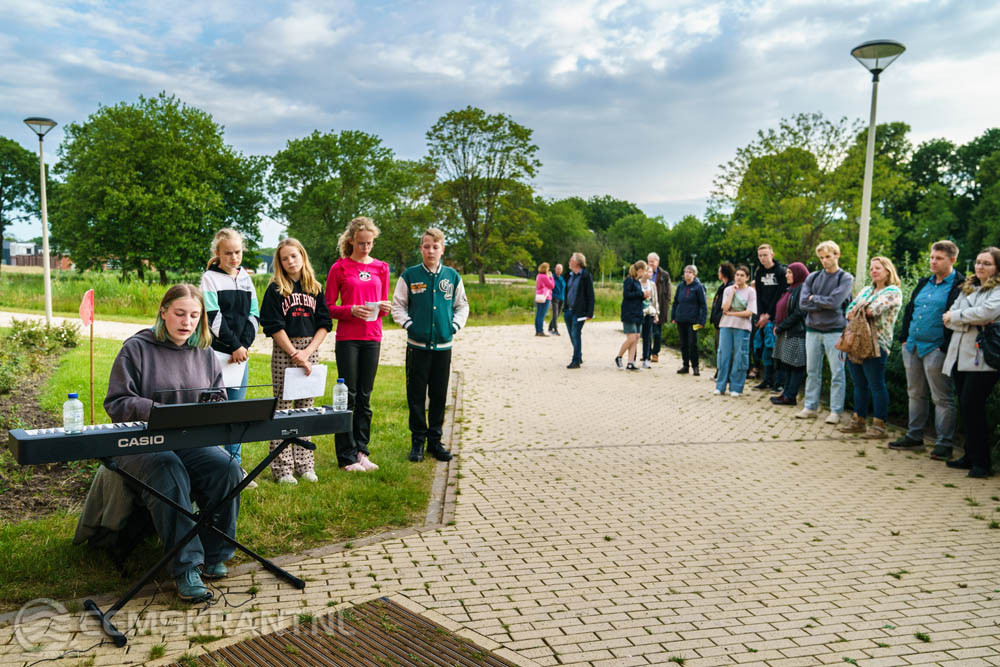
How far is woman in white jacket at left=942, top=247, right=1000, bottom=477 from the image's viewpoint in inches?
254

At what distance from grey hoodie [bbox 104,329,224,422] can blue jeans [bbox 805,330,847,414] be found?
736cm

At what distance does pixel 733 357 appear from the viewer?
11.1m

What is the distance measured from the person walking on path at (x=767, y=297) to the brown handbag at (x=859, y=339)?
2.54 meters

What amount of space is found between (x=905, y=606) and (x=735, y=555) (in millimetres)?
1013

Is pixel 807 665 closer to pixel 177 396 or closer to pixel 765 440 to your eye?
pixel 177 396

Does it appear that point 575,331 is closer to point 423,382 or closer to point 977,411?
point 423,382

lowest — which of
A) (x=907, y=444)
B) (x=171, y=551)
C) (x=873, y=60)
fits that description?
(x=907, y=444)

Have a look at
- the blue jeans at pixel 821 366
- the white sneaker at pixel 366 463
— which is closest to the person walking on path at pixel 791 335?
the blue jeans at pixel 821 366

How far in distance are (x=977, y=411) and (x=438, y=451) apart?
5097 mm

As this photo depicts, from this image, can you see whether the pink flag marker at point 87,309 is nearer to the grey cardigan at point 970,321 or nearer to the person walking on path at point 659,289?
the grey cardigan at point 970,321

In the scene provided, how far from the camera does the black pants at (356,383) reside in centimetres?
613

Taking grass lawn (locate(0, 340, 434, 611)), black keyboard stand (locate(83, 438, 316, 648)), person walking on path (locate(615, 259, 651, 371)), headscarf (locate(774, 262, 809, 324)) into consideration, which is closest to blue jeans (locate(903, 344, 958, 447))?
headscarf (locate(774, 262, 809, 324))

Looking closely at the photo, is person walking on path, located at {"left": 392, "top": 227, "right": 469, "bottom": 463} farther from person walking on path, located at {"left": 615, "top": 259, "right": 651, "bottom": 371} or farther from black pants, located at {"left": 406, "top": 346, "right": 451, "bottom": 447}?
person walking on path, located at {"left": 615, "top": 259, "right": 651, "bottom": 371}

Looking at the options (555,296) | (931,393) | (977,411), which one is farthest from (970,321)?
(555,296)
